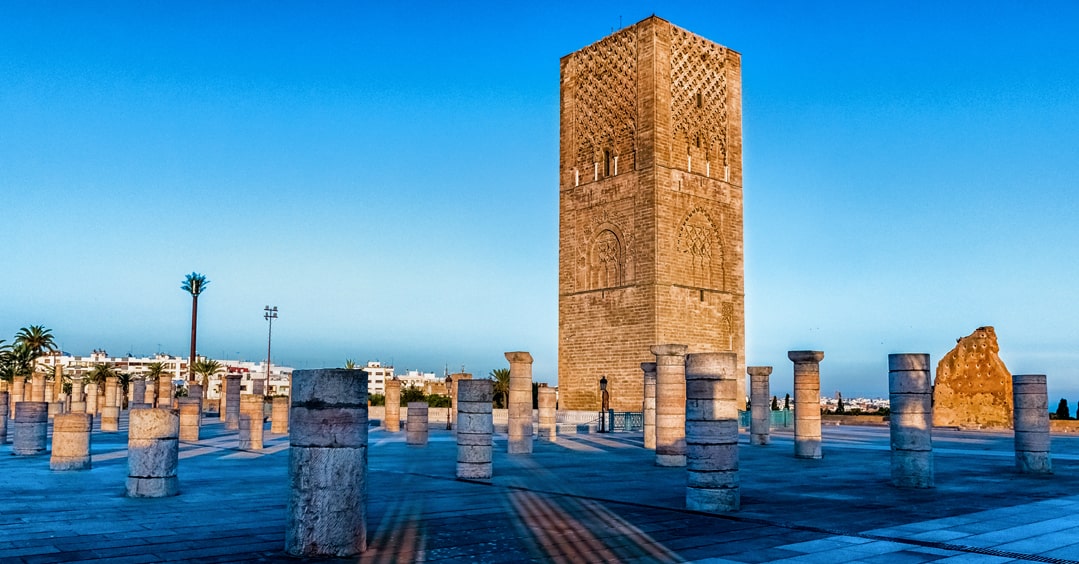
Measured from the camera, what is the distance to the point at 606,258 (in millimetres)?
33688

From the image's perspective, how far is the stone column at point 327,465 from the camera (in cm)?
579

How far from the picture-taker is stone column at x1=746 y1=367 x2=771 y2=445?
62.7 feet

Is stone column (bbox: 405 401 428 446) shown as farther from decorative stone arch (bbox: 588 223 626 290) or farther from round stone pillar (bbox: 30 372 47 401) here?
round stone pillar (bbox: 30 372 47 401)

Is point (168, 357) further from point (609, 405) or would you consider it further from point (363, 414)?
point (363, 414)

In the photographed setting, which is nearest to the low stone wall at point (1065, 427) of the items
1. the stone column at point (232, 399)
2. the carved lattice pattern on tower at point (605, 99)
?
the carved lattice pattern on tower at point (605, 99)

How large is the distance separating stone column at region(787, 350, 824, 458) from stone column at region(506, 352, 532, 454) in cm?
462

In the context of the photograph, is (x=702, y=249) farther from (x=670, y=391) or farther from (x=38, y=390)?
(x=38, y=390)

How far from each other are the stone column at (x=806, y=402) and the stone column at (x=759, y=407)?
3643mm

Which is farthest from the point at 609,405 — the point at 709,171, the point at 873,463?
the point at 873,463

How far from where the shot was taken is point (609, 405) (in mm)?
32281

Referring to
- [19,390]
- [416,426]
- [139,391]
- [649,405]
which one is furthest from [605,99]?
[19,390]

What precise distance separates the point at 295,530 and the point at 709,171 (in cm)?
2984

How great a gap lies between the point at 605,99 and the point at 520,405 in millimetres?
19804

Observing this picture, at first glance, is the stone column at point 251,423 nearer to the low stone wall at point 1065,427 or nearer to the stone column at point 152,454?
the stone column at point 152,454
